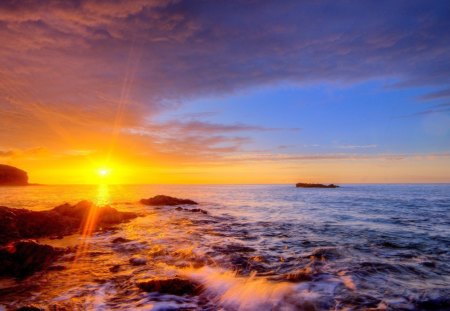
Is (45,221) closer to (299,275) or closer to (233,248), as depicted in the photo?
(233,248)

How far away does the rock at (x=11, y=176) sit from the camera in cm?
13300

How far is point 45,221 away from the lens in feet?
62.7

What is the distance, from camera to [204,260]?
475 inches

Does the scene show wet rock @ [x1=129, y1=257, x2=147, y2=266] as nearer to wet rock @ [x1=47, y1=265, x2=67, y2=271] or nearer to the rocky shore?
wet rock @ [x1=47, y1=265, x2=67, y2=271]

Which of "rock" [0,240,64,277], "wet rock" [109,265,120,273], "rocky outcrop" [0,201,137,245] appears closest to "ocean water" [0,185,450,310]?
"wet rock" [109,265,120,273]

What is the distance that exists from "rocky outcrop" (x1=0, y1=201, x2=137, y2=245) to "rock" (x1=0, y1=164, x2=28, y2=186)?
138808 mm

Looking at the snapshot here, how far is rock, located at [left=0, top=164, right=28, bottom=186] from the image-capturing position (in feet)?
436

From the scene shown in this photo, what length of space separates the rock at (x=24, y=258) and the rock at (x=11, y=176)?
499 ft

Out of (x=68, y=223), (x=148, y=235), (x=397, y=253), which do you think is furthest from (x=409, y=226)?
(x=68, y=223)

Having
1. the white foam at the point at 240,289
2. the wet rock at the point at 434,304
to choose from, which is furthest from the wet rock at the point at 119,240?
the wet rock at the point at 434,304

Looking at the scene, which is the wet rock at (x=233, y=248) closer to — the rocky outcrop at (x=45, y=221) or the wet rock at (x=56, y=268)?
the wet rock at (x=56, y=268)

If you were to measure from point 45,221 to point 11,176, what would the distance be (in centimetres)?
14746

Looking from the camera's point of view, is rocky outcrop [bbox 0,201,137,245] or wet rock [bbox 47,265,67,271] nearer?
wet rock [bbox 47,265,67,271]

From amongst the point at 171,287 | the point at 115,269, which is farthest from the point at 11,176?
the point at 171,287
